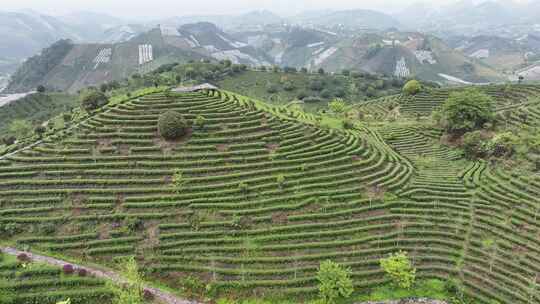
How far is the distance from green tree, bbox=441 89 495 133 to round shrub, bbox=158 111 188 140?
1587 inches

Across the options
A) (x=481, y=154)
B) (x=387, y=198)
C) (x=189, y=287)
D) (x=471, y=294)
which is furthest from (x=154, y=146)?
(x=481, y=154)

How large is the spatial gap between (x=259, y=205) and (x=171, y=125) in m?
14.6

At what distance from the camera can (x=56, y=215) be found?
101 ft

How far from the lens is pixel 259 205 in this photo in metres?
32.8

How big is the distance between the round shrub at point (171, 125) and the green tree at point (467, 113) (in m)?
40.3

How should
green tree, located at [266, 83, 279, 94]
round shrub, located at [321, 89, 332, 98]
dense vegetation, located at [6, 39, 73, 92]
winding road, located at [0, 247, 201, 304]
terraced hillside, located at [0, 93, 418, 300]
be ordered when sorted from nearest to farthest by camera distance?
1. winding road, located at [0, 247, 201, 304]
2. terraced hillside, located at [0, 93, 418, 300]
3. green tree, located at [266, 83, 279, 94]
4. round shrub, located at [321, 89, 332, 98]
5. dense vegetation, located at [6, 39, 73, 92]

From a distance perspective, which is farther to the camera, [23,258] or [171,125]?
[171,125]

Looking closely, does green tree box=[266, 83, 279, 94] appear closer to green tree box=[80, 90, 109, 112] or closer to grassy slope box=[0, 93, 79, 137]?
grassy slope box=[0, 93, 79, 137]

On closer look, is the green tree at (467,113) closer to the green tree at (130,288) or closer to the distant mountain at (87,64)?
the green tree at (130,288)

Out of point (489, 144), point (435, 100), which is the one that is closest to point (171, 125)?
point (489, 144)

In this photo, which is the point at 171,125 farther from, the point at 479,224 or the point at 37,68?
the point at 37,68

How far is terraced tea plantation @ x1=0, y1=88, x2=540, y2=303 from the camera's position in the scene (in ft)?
91.2

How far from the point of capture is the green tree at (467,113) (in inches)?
1893

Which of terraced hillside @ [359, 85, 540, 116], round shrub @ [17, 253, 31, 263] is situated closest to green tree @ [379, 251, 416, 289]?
round shrub @ [17, 253, 31, 263]
